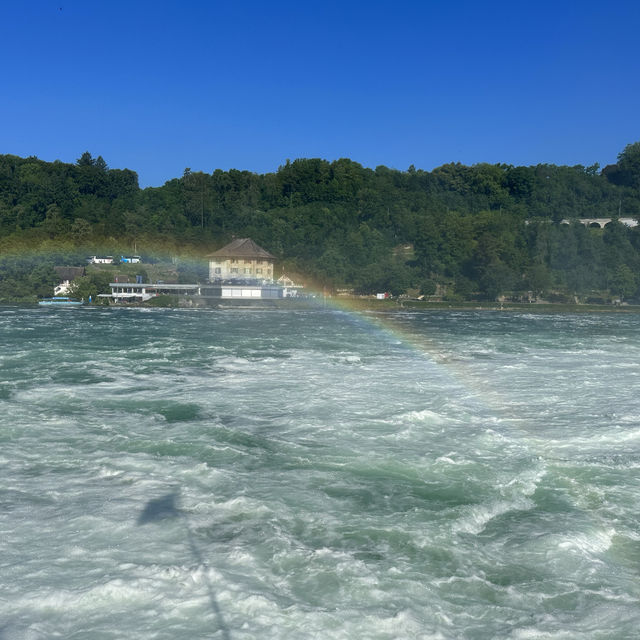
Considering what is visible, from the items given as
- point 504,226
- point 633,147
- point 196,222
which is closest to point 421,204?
point 504,226

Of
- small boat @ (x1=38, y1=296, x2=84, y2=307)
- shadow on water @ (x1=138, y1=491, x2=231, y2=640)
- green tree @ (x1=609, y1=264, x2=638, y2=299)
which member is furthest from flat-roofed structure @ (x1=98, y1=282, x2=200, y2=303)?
shadow on water @ (x1=138, y1=491, x2=231, y2=640)

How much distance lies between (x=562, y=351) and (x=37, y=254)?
63660 mm

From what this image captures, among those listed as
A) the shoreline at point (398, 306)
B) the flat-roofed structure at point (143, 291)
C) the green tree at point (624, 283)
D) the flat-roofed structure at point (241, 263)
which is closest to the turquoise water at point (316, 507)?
the shoreline at point (398, 306)

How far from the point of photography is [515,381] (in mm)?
17359

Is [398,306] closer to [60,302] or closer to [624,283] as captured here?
[624,283]

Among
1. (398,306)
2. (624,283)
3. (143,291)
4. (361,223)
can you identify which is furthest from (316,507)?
(361,223)

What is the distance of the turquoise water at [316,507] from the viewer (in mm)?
5375

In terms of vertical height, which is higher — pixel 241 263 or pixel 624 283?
pixel 241 263

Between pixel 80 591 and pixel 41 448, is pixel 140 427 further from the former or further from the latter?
pixel 80 591

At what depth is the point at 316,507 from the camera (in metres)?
7.75

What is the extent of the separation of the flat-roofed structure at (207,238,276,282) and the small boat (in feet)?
54.8

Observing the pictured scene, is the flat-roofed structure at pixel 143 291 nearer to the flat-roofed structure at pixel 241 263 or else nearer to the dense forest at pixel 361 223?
the dense forest at pixel 361 223

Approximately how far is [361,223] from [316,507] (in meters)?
80.7

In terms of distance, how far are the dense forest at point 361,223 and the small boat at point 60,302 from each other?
3177mm
